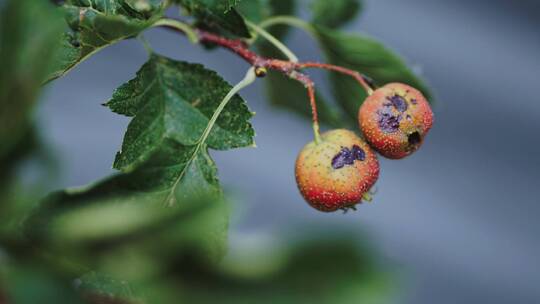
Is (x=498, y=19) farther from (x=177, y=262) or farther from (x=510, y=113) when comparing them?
(x=177, y=262)

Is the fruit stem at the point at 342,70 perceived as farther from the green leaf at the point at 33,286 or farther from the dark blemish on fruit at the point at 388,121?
the green leaf at the point at 33,286

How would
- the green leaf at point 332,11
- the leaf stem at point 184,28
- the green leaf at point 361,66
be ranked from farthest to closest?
the green leaf at point 332,11 → the green leaf at point 361,66 → the leaf stem at point 184,28

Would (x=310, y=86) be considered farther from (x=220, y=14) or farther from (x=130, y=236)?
(x=130, y=236)

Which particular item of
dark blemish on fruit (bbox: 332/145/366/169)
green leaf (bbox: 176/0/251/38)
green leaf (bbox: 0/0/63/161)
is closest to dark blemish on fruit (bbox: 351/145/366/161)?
dark blemish on fruit (bbox: 332/145/366/169)

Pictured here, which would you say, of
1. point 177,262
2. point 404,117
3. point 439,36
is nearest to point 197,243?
point 177,262

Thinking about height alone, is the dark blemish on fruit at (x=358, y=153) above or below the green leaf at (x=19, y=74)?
above

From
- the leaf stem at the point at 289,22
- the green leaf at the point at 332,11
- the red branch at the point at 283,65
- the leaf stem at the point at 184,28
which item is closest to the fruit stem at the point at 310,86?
the red branch at the point at 283,65

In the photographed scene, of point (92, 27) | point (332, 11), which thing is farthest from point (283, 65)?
point (332, 11)
